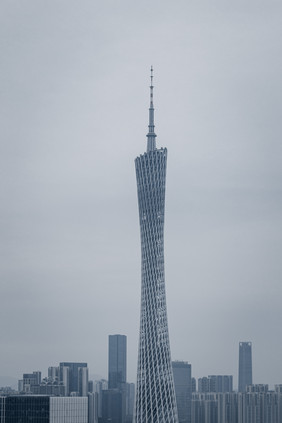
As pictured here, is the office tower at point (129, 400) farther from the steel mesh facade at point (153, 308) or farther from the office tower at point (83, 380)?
the steel mesh facade at point (153, 308)

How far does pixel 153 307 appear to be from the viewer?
50469 mm

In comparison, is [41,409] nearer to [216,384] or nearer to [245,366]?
[245,366]

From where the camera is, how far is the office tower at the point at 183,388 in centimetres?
A: 6368

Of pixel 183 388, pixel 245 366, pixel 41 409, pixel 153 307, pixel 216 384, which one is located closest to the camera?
pixel 41 409

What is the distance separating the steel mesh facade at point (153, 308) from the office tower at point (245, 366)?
4174mm

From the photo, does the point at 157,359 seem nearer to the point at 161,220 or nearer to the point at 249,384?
the point at 161,220

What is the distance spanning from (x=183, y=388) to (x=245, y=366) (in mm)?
13211

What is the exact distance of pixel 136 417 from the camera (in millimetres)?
53312

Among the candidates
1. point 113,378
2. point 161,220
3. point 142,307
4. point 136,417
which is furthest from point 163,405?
point 113,378

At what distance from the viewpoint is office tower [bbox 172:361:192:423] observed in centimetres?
6368

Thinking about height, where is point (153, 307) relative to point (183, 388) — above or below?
above

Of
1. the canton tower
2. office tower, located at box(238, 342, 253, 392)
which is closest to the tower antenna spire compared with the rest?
the canton tower

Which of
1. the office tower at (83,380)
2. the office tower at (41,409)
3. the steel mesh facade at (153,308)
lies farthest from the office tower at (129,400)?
the office tower at (41,409)

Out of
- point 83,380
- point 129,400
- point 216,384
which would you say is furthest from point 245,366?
point 83,380
